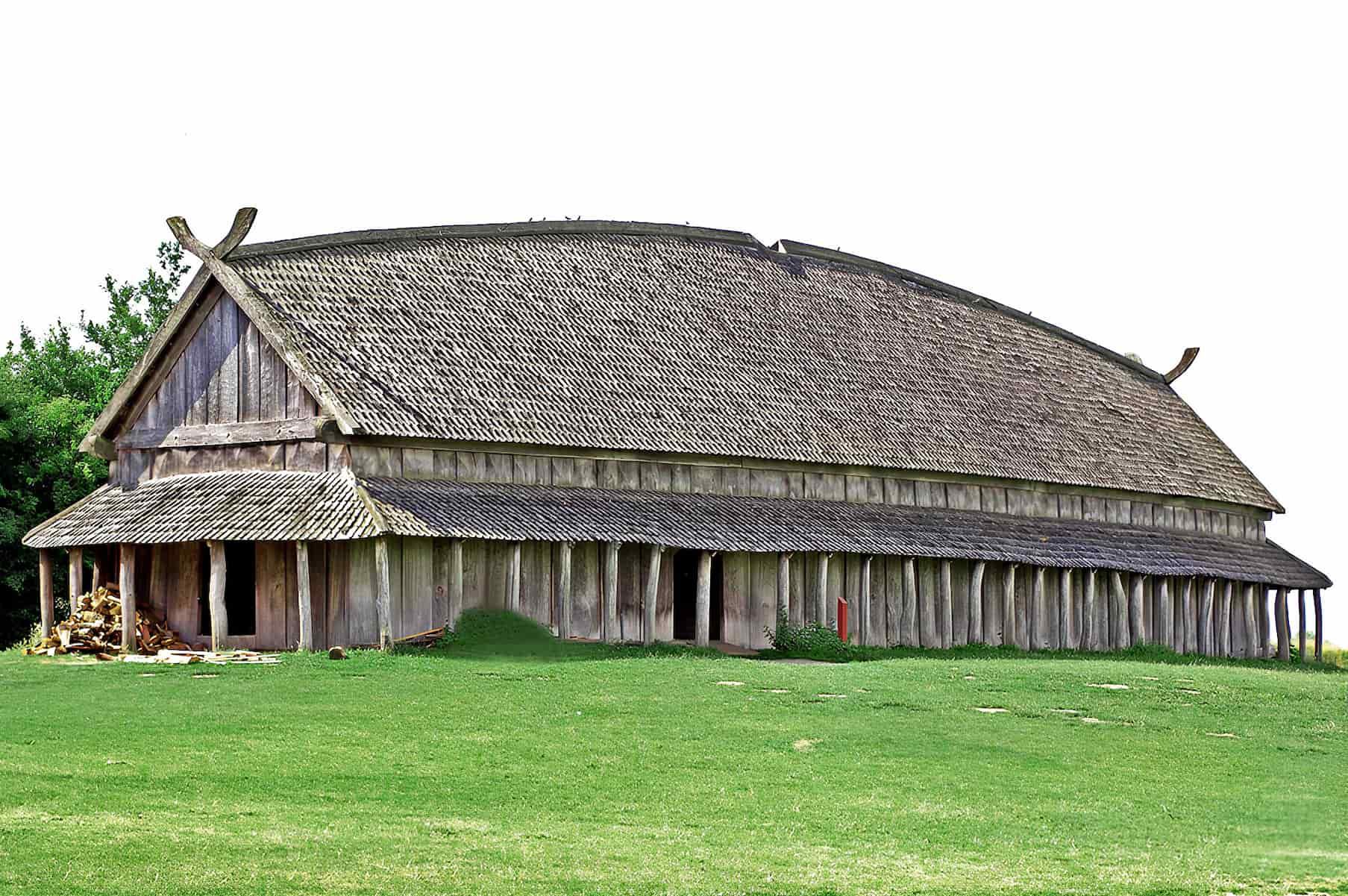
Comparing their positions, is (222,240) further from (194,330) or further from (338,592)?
(338,592)

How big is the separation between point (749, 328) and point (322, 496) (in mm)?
15423

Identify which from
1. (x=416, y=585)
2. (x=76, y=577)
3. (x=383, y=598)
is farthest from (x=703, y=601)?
(x=76, y=577)

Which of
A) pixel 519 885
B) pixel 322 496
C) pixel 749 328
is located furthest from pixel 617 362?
pixel 519 885

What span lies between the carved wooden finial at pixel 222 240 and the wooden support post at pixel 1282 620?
33515 millimetres

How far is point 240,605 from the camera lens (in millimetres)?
36531

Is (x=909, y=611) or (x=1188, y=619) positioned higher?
(x=909, y=611)

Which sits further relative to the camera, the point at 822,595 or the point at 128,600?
the point at 822,595

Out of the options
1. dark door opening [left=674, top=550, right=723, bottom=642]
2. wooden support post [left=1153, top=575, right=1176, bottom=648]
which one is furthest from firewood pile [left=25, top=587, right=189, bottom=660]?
wooden support post [left=1153, top=575, right=1176, bottom=648]

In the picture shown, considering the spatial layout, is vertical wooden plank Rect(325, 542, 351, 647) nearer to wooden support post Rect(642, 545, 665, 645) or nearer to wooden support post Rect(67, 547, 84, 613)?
wooden support post Rect(67, 547, 84, 613)

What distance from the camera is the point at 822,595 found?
4103 cm

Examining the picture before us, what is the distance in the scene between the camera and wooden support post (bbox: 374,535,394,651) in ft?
110

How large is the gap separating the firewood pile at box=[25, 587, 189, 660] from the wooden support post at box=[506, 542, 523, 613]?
6.41 metres

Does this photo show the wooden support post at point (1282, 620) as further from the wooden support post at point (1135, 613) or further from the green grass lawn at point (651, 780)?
the green grass lawn at point (651, 780)

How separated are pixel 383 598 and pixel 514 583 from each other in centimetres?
301
